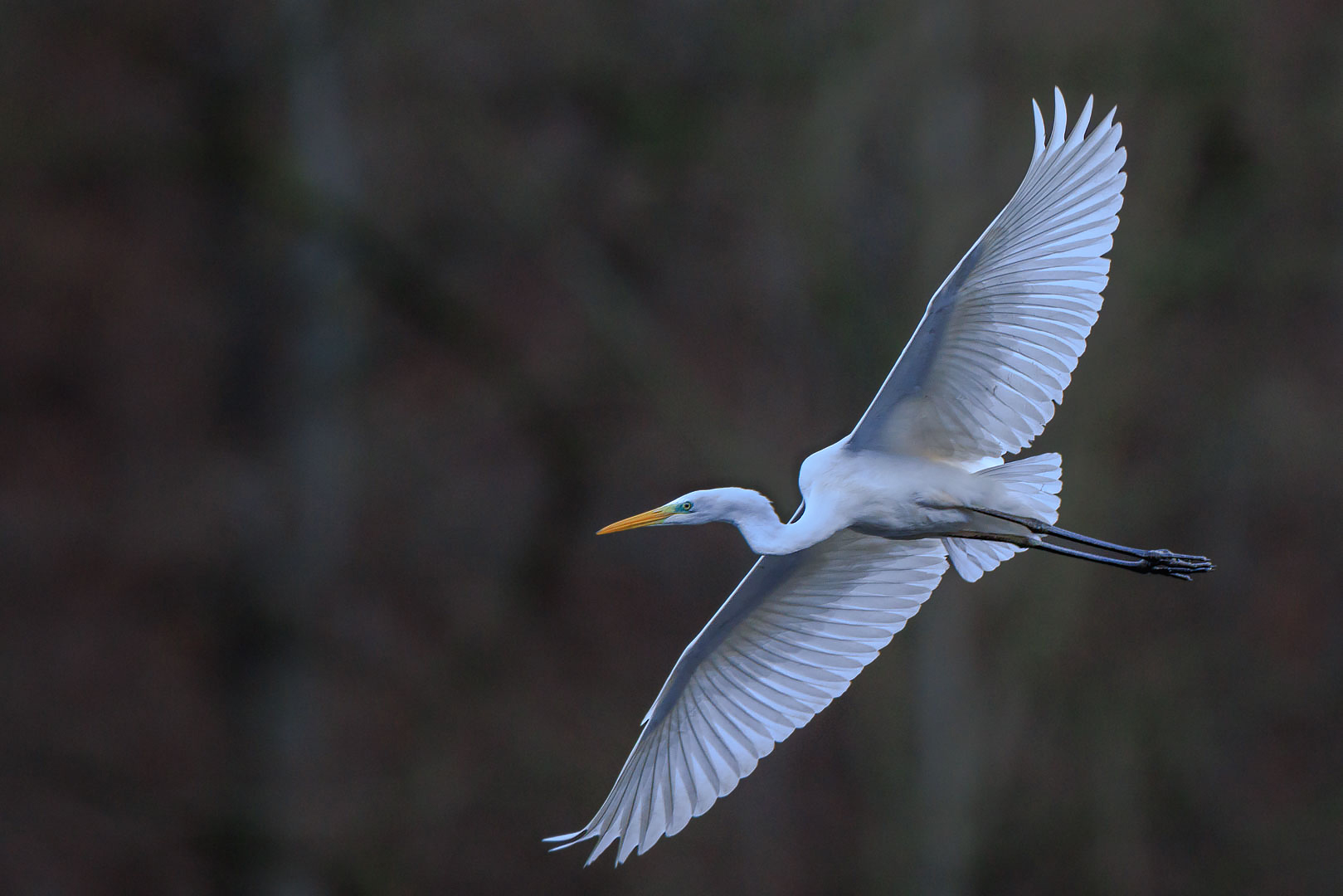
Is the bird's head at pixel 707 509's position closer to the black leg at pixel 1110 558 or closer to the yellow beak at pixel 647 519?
the yellow beak at pixel 647 519

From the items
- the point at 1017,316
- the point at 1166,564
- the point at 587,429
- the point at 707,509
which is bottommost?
the point at 1166,564

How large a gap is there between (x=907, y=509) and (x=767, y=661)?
83cm

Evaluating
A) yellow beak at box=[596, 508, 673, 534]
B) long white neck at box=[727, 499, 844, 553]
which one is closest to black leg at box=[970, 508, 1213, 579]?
long white neck at box=[727, 499, 844, 553]

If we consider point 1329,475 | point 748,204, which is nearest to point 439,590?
point 748,204

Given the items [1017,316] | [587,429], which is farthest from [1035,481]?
[587,429]

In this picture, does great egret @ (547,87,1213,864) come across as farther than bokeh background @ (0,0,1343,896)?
No

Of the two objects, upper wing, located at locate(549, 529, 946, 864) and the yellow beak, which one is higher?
the yellow beak

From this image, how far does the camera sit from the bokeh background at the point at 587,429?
30.1ft

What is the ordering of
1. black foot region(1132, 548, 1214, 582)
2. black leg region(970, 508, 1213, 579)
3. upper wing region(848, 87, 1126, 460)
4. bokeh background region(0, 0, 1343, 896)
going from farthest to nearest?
bokeh background region(0, 0, 1343, 896)
black foot region(1132, 548, 1214, 582)
black leg region(970, 508, 1213, 579)
upper wing region(848, 87, 1126, 460)

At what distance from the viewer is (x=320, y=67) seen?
34.8 ft

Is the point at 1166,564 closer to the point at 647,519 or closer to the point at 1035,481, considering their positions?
the point at 1035,481

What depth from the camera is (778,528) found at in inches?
171

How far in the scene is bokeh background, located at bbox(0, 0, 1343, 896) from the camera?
9180 mm

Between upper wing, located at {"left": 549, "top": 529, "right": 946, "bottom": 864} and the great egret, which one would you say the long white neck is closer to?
the great egret
